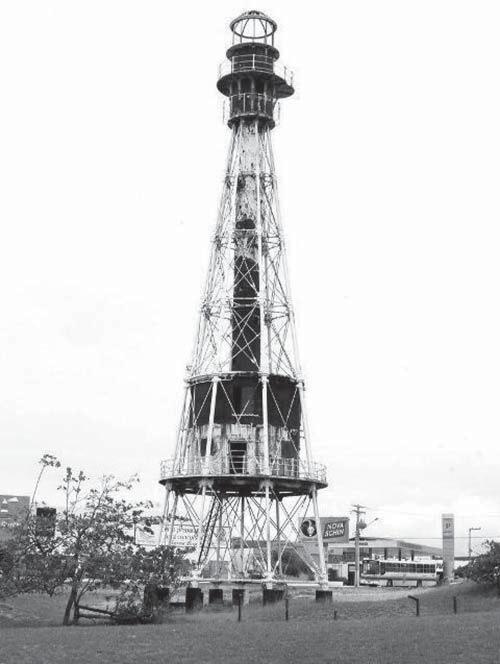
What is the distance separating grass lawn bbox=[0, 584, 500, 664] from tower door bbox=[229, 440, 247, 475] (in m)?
21.6

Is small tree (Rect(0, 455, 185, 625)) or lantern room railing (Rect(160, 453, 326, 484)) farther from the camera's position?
lantern room railing (Rect(160, 453, 326, 484))

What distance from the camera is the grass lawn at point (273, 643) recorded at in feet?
82.0

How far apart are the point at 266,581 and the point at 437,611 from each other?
14.3m

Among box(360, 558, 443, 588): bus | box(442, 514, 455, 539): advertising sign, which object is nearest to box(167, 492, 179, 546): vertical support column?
box(442, 514, 455, 539): advertising sign

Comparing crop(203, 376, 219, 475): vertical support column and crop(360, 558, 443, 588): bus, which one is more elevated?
crop(203, 376, 219, 475): vertical support column

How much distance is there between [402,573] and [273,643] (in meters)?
81.9

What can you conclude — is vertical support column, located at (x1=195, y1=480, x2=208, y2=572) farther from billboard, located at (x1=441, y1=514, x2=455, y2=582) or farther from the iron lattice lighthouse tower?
billboard, located at (x1=441, y1=514, x2=455, y2=582)

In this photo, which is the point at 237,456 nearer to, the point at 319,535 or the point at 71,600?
the point at 319,535

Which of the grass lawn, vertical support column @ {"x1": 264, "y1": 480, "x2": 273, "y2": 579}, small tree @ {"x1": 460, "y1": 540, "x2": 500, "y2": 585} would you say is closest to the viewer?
the grass lawn

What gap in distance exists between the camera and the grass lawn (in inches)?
984

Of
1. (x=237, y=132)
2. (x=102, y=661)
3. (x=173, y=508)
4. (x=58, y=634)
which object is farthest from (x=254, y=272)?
(x=102, y=661)

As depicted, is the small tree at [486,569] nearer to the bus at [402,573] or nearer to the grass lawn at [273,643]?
the grass lawn at [273,643]

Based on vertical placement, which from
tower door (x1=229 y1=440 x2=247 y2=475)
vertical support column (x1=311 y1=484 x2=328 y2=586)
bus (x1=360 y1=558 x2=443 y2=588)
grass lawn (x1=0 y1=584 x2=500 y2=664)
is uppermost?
tower door (x1=229 y1=440 x2=247 y2=475)

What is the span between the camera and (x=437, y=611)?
4069cm
